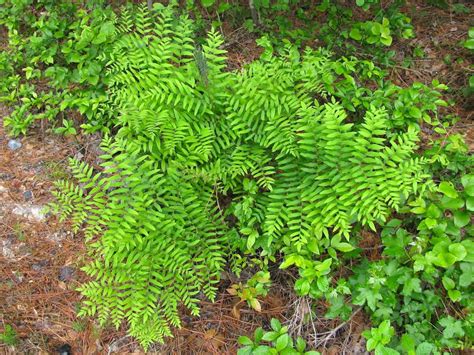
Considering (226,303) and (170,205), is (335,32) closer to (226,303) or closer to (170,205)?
(170,205)

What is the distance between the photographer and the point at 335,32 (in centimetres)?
399

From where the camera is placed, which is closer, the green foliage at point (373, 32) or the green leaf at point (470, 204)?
the green leaf at point (470, 204)

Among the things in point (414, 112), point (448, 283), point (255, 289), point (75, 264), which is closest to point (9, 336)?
point (75, 264)

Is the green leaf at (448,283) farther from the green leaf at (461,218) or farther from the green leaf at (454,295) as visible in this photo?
the green leaf at (461,218)

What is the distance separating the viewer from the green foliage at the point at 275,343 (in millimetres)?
2662

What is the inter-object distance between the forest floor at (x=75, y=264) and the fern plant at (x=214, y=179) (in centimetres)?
29

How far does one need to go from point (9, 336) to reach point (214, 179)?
1.93m

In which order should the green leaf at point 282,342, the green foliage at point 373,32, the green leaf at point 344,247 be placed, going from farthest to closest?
the green foliage at point 373,32 < the green leaf at point 344,247 < the green leaf at point 282,342

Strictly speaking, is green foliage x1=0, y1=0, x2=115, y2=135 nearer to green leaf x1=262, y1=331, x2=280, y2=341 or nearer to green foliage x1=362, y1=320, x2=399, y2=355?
green leaf x1=262, y1=331, x2=280, y2=341

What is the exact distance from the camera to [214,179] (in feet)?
9.93

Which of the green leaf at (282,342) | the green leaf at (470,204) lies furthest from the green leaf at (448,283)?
the green leaf at (282,342)

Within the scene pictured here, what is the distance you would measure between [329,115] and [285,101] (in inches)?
17.5

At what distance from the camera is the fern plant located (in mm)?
2809

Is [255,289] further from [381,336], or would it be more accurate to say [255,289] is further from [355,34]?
[355,34]
